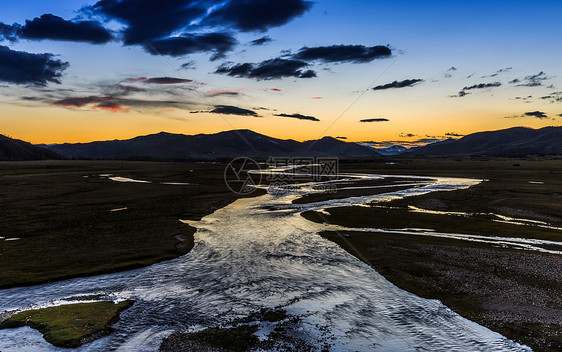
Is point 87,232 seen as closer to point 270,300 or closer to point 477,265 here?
point 270,300

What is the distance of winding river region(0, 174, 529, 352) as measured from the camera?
41.9ft

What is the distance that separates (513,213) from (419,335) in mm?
31528

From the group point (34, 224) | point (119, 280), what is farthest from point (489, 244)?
point (34, 224)

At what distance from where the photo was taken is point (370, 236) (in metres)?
27.8

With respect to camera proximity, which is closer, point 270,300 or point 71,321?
point 71,321

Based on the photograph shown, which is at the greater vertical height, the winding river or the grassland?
the grassland

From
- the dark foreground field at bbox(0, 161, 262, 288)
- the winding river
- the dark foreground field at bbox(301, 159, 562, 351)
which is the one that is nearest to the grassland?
the winding river

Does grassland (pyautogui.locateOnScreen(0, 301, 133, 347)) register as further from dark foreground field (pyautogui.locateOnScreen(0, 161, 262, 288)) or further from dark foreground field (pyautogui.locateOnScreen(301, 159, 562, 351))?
dark foreground field (pyautogui.locateOnScreen(301, 159, 562, 351))

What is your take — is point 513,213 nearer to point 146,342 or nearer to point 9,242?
point 146,342

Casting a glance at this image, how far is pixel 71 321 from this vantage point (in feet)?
44.8

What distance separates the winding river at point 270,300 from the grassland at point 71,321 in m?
0.37

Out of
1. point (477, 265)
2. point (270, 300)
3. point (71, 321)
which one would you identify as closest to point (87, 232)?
point (71, 321)

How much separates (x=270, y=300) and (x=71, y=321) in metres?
8.70

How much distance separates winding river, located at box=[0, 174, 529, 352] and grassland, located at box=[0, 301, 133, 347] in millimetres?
371
